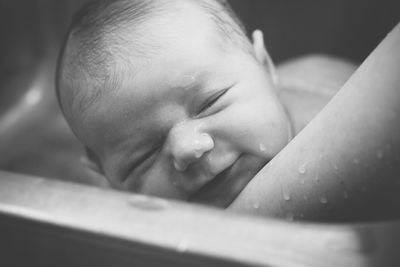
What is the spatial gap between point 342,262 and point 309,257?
0.02 meters

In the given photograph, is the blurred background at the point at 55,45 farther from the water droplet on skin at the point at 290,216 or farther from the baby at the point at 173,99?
the water droplet on skin at the point at 290,216

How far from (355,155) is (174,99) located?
293mm

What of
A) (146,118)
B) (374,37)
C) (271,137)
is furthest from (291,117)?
(374,37)

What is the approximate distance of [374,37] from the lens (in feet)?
3.69

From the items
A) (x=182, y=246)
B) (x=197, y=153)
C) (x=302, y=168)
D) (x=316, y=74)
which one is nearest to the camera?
(x=182, y=246)

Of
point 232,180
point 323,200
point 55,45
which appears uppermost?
point 323,200

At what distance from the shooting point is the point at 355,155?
41 cm

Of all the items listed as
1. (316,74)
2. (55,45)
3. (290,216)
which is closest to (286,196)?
(290,216)

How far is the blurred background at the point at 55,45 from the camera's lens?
1.14 meters

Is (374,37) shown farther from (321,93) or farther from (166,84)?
(166,84)

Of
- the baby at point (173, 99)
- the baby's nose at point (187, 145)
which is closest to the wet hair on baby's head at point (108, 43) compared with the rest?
the baby at point (173, 99)

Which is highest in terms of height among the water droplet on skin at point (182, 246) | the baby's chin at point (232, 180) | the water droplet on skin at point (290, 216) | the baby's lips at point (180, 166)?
the water droplet on skin at point (182, 246)

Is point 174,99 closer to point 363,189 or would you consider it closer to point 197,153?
point 197,153

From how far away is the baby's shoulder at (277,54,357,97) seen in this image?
0.97 meters
